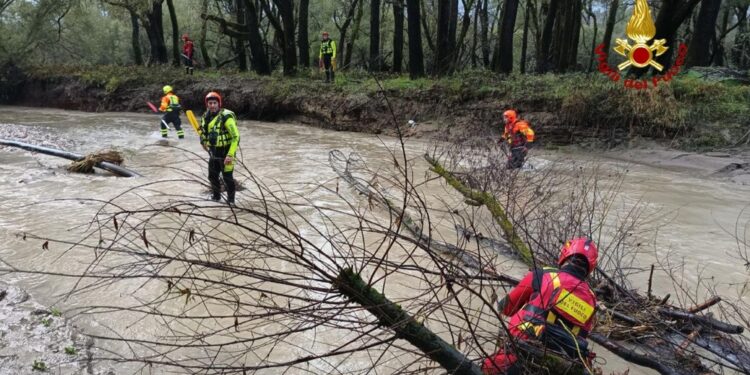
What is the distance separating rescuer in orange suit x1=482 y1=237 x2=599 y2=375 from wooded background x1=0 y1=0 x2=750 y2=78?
13.9 m

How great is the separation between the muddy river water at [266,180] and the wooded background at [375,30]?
15.9ft

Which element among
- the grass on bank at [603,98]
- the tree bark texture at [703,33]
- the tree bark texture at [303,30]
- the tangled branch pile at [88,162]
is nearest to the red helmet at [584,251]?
the tangled branch pile at [88,162]

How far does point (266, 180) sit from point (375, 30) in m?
13.9

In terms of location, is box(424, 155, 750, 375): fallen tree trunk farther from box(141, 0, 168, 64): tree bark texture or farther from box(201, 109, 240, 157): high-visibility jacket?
box(141, 0, 168, 64): tree bark texture

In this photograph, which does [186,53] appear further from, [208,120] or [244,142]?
[208,120]

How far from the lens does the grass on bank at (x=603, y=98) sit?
40.4ft

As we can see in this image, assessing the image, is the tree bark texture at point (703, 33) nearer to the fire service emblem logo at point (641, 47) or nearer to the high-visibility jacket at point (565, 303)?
the fire service emblem logo at point (641, 47)

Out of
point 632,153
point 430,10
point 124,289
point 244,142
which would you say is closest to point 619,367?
point 124,289

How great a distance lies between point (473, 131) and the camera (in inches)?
480

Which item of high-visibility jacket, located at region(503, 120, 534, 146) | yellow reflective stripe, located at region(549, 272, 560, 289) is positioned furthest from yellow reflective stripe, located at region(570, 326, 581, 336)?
high-visibility jacket, located at region(503, 120, 534, 146)

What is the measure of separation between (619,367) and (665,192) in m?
6.71

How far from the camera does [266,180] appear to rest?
10156 mm

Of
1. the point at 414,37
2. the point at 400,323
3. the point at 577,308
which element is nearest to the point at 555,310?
the point at 577,308

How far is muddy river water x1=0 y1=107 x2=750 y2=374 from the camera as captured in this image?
550cm
